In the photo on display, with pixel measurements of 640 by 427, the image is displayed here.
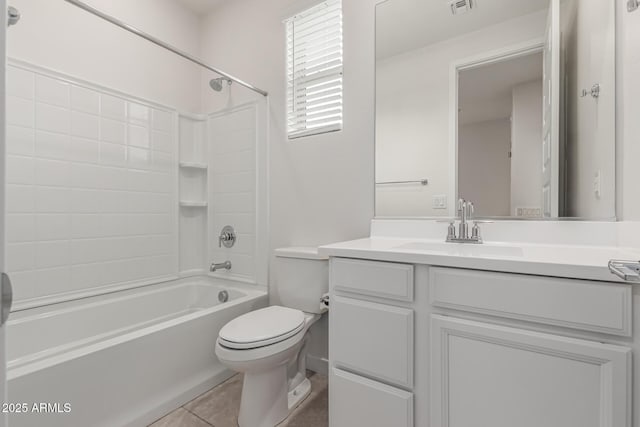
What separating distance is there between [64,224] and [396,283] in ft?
6.23

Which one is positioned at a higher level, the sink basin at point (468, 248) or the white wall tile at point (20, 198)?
the white wall tile at point (20, 198)

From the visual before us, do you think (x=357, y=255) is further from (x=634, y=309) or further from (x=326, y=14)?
(x=326, y=14)

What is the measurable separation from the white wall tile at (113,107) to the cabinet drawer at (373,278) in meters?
1.81

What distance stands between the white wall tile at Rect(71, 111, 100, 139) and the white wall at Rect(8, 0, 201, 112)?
0.23m

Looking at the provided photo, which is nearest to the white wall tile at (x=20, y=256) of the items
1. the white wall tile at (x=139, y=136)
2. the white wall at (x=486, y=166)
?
the white wall tile at (x=139, y=136)

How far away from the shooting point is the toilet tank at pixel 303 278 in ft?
5.41

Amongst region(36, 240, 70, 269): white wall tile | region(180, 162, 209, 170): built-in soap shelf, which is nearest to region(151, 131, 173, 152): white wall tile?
region(180, 162, 209, 170): built-in soap shelf

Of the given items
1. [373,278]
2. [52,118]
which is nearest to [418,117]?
[373,278]

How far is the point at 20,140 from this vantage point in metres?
1.57

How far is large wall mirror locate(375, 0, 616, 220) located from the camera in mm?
1185

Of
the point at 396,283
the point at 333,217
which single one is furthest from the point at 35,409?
the point at 333,217

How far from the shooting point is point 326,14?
184cm

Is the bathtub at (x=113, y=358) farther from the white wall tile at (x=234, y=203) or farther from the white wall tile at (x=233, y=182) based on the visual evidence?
the white wall tile at (x=233, y=182)

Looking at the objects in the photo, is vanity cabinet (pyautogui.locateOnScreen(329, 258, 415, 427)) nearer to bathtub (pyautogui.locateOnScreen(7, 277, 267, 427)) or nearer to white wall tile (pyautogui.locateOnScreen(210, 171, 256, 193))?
bathtub (pyautogui.locateOnScreen(7, 277, 267, 427))
